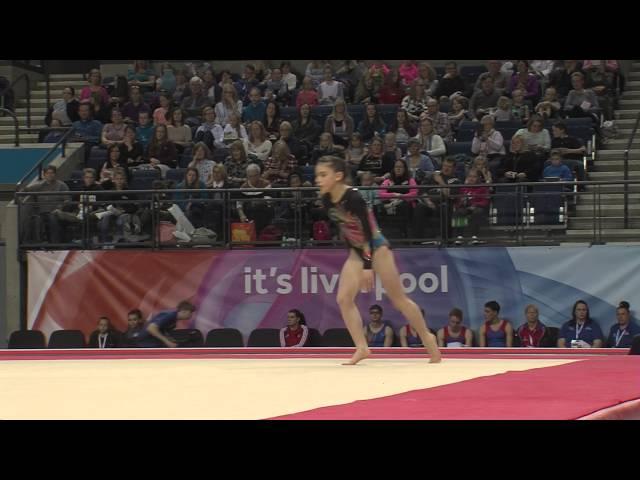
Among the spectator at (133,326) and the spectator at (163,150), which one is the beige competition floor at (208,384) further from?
the spectator at (163,150)

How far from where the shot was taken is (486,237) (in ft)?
48.5

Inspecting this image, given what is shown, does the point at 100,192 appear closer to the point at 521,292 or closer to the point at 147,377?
Result: the point at 521,292

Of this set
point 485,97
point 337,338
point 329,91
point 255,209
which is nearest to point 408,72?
point 329,91

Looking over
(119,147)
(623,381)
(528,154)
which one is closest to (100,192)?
(119,147)

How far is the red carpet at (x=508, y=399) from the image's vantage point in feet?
16.3

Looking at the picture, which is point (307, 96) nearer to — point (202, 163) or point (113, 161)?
point (202, 163)

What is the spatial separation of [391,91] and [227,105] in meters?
2.57

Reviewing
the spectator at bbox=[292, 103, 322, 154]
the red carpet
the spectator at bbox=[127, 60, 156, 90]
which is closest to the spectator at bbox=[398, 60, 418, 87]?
the spectator at bbox=[292, 103, 322, 154]

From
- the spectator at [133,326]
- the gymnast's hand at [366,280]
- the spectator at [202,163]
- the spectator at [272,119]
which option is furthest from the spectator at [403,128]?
the gymnast's hand at [366,280]

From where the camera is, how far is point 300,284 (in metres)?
14.8

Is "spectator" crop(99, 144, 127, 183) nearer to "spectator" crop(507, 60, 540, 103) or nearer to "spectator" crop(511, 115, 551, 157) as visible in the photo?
"spectator" crop(511, 115, 551, 157)

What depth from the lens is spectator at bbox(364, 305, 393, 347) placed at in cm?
1395
